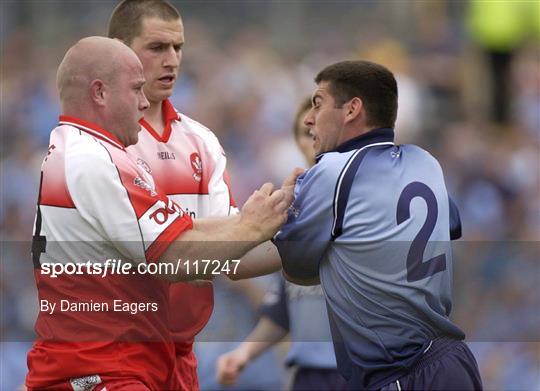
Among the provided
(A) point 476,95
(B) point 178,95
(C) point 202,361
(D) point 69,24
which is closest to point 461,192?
(A) point 476,95

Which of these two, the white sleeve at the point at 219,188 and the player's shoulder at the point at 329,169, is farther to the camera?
the white sleeve at the point at 219,188

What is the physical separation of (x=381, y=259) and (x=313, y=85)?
6.77 metres

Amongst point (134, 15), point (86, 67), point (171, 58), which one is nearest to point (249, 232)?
point (86, 67)

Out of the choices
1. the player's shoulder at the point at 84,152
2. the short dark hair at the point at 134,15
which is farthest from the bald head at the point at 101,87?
the short dark hair at the point at 134,15

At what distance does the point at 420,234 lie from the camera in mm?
5203

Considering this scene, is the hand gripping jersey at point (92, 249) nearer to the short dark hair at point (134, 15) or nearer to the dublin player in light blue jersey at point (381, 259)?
the dublin player in light blue jersey at point (381, 259)

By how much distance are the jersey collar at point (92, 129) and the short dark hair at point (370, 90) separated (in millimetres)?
980

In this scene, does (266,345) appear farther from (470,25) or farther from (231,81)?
(470,25)

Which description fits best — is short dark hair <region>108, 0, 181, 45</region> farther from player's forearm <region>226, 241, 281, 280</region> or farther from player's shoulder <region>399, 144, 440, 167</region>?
player's shoulder <region>399, 144, 440, 167</region>

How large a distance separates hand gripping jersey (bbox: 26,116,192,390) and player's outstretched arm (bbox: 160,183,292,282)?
71mm

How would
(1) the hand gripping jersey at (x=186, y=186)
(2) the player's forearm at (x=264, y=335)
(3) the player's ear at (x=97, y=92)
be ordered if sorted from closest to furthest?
(3) the player's ear at (x=97, y=92) < (1) the hand gripping jersey at (x=186, y=186) < (2) the player's forearm at (x=264, y=335)

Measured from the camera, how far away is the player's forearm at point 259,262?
18.8ft

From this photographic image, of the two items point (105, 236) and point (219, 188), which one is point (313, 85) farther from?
point (105, 236)

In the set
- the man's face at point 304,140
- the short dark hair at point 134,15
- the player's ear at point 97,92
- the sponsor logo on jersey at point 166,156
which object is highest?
the short dark hair at point 134,15
